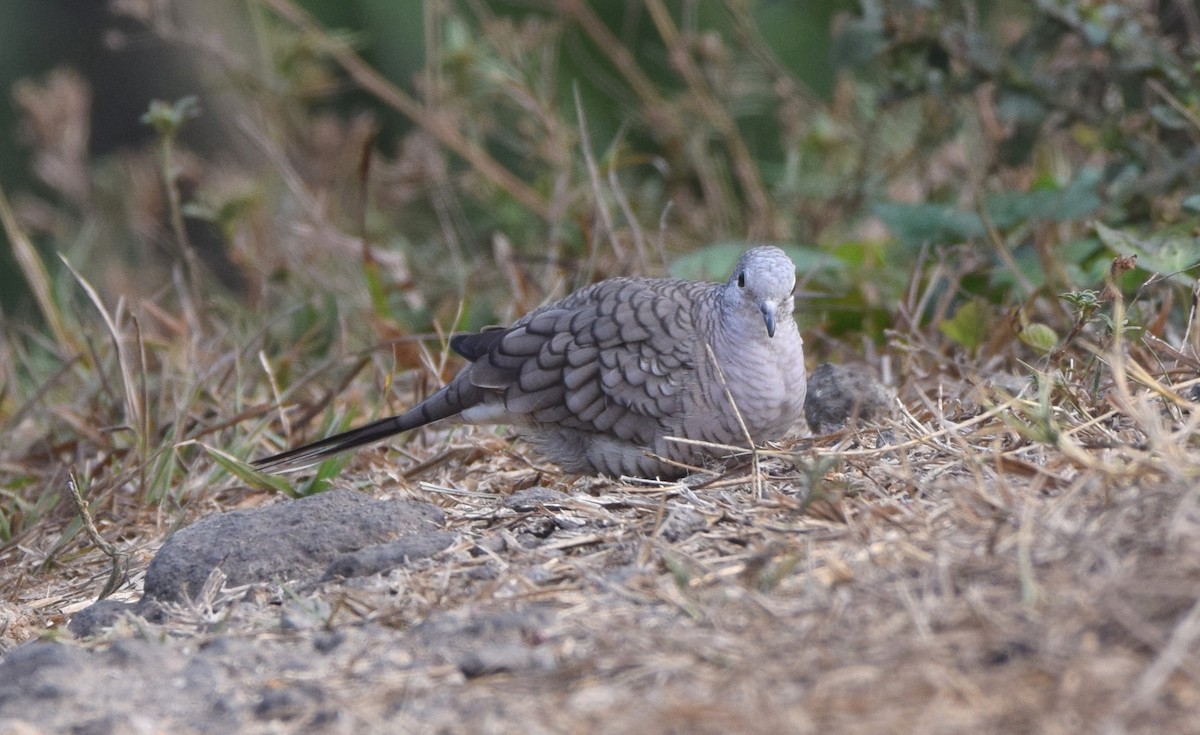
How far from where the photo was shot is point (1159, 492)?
7.12 ft

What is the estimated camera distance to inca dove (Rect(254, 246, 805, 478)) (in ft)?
10.4

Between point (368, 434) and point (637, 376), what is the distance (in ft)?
2.52

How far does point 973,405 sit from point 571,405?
1.00 m

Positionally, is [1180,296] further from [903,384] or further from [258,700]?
[258,700]

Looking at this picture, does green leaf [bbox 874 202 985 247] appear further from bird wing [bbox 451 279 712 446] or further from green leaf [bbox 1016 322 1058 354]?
bird wing [bbox 451 279 712 446]

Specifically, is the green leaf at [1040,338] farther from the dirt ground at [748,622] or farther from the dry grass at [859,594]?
the dirt ground at [748,622]

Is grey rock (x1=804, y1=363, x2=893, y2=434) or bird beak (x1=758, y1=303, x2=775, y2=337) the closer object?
bird beak (x1=758, y1=303, x2=775, y2=337)

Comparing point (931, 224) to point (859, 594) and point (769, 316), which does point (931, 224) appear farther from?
point (859, 594)

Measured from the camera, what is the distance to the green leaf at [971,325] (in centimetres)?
383

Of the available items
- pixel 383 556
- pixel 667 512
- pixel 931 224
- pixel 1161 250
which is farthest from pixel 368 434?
pixel 1161 250

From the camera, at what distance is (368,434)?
3.55 metres

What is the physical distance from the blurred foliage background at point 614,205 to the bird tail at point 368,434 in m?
0.26

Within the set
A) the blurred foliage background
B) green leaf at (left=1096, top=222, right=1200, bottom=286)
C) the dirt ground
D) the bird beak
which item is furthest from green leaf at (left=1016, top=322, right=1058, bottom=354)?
the bird beak

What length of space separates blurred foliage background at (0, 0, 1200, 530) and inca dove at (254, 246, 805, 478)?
0.39 meters
